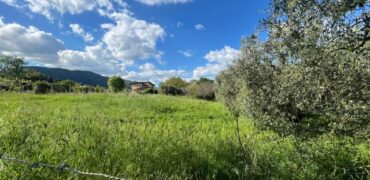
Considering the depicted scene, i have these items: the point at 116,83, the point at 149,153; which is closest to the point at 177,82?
the point at 116,83

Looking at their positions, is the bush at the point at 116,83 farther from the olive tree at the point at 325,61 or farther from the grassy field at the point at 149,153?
the olive tree at the point at 325,61

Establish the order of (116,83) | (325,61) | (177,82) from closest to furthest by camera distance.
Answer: (325,61) < (116,83) < (177,82)

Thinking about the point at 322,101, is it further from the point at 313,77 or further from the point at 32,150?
the point at 32,150

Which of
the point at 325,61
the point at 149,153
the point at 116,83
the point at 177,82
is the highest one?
the point at 177,82

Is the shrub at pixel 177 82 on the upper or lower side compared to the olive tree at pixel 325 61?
upper

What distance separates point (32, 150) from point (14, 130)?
3.38 ft

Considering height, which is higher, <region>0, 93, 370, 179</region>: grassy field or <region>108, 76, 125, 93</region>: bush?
<region>108, 76, 125, 93</region>: bush

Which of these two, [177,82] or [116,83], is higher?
[177,82]

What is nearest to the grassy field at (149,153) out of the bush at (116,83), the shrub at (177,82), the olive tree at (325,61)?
the olive tree at (325,61)

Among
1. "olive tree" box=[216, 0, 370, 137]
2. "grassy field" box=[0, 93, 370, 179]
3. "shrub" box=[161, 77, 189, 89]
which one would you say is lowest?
"grassy field" box=[0, 93, 370, 179]

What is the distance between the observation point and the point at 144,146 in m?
7.02

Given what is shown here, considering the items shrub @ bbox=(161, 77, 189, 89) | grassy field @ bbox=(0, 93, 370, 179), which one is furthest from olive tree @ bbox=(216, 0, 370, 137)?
shrub @ bbox=(161, 77, 189, 89)

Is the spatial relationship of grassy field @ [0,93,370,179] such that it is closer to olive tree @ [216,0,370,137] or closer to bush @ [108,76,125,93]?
olive tree @ [216,0,370,137]

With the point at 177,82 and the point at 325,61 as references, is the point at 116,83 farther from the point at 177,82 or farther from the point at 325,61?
the point at 325,61
